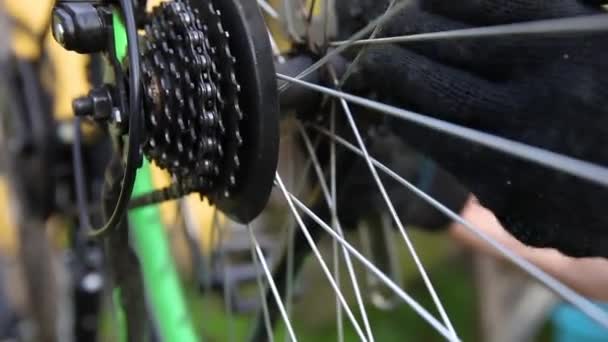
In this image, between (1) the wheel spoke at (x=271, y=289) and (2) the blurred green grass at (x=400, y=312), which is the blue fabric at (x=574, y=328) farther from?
(1) the wheel spoke at (x=271, y=289)

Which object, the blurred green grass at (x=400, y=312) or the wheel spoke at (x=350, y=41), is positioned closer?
the wheel spoke at (x=350, y=41)

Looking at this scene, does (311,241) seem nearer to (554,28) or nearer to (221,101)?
(221,101)

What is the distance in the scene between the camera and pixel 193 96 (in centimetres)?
40

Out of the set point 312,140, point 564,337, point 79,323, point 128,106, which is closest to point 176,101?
point 128,106

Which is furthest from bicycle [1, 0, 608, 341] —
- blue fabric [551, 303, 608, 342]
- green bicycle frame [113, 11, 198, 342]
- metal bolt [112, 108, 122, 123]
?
blue fabric [551, 303, 608, 342]

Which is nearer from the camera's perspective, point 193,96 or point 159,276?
point 193,96

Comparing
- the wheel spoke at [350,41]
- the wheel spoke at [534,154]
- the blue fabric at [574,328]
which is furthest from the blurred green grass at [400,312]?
the wheel spoke at [534,154]

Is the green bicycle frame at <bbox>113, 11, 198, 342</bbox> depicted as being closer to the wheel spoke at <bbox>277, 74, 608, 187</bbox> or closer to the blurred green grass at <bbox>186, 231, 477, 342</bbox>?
the wheel spoke at <bbox>277, 74, 608, 187</bbox>

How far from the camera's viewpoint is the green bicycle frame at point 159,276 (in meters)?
0.68

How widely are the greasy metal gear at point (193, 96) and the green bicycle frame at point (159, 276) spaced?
260 mm

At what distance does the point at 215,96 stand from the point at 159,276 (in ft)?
1.12

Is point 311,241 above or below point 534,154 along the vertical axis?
below

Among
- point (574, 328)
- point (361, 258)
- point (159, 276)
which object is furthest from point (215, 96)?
point (574, 328)

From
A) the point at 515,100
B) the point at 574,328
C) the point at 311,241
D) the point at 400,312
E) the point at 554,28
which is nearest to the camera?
the point at 554,28
